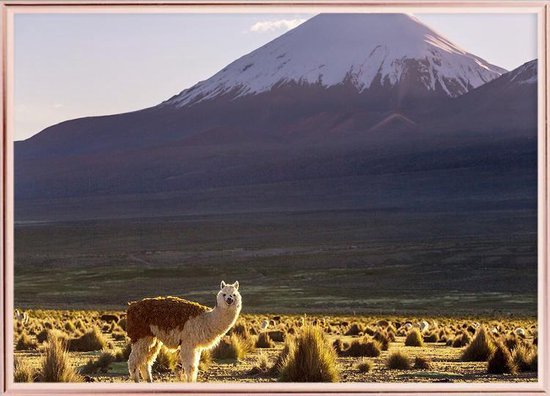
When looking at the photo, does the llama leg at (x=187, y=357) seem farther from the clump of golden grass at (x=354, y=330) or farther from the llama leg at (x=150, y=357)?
the clump of golden grass at (x=354, y=330)

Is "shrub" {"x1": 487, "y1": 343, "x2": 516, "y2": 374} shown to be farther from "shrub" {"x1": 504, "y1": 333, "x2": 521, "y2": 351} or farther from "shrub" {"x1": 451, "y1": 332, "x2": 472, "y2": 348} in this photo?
"shrub" {"x1": 451, "y1": 332, "x2": 472, "y2": 348}

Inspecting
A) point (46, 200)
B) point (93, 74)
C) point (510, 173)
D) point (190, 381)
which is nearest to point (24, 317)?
point (93, 74)

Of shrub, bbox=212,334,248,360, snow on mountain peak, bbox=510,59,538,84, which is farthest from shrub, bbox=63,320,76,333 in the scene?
snow on mountain peak, bbox=510,59,538,84

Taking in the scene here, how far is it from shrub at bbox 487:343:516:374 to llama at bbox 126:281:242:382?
3.14 metres

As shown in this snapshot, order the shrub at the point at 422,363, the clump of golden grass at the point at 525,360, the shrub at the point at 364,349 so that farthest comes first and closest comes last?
the shrub at the point at 364,349, the shrub at the point at 422,363, the clump of golden grass at the point at 525,360

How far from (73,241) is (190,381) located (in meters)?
26.7

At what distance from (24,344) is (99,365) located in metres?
2.33

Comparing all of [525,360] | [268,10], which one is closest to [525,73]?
[525,360]

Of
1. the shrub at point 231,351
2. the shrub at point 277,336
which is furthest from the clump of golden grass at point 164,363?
the shrub at point 277,336

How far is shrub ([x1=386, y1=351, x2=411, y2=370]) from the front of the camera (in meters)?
11.5

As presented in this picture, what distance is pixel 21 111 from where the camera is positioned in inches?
666

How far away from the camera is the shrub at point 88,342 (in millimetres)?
13211

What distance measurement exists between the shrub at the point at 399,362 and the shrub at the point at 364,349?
83cm

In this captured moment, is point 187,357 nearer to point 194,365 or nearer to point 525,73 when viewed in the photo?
point 194,365
